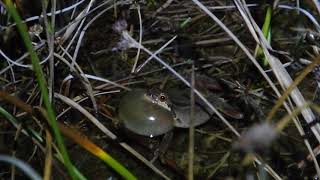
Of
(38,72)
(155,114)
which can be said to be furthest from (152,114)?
(38,72)

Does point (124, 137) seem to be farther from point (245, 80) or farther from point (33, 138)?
point (245, 80)

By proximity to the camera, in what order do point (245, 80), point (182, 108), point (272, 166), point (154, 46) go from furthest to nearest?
1. point (154, 46)
2. point (245, 80)
3. point (182, 108)
4. point (272, 166)

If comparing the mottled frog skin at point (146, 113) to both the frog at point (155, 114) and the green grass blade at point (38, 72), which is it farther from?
the green grass blade at point (38, 72)

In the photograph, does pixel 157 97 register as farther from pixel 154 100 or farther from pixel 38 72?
pixel 38 72

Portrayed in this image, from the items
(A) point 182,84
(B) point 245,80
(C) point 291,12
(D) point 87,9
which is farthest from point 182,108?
(C) point 291,12

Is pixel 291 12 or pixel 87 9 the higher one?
pixel 87 9

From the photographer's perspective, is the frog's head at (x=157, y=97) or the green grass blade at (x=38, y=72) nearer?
the green grass blade at (x=38, y=72)

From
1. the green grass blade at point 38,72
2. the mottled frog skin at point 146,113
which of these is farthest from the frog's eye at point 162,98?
the green grass blade at point 38,72

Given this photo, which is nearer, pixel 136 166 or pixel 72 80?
pixel 136 166

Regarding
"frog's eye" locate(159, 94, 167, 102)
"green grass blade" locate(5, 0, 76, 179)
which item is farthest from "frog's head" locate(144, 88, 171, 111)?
"green grass blade" locate(5, 0, 76, 179)
